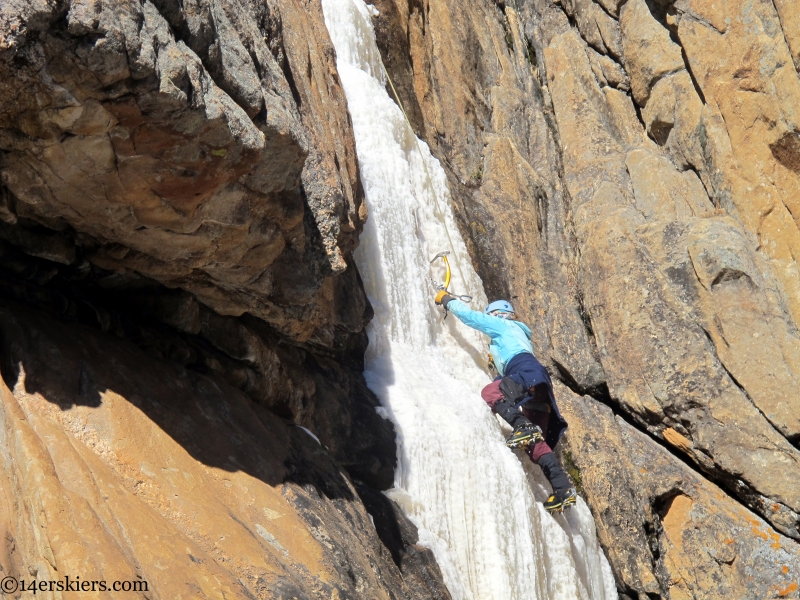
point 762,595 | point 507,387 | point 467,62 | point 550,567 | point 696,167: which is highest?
point 467,62

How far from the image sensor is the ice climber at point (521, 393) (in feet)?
23.2

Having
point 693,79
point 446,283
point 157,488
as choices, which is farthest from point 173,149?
point 693,79

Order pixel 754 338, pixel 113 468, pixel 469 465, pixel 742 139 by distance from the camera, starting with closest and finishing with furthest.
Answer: pixel 113 468 → pixel 469 465 → pixel 754 338 → pixel 742 139

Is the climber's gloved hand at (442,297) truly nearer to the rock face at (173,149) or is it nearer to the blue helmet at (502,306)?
the blue helmet at (502,306)

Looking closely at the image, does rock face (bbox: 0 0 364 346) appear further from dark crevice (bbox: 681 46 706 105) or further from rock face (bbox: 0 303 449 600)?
dark crevice (bbox: 681 46 706 105)

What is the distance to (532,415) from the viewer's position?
787cm

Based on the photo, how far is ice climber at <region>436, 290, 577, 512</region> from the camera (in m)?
7.06

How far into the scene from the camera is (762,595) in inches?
306

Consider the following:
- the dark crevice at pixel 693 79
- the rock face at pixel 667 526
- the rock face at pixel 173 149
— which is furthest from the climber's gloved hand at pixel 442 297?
the dark crevice at pixel 693 79

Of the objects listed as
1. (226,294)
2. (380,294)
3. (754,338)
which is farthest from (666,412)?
(226,294)

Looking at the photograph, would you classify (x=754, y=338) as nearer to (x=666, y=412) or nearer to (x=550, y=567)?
(x=666, y=412)

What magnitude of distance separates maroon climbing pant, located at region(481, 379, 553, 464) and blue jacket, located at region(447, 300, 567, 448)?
79 millimetres

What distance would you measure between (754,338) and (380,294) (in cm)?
429

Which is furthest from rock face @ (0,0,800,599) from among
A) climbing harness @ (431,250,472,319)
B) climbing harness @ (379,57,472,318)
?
climbing harness @ (431,250,472,319)
